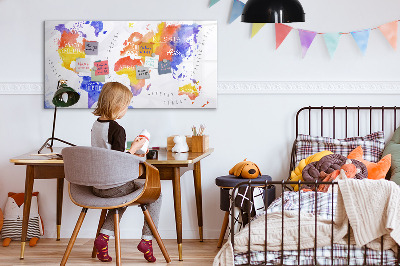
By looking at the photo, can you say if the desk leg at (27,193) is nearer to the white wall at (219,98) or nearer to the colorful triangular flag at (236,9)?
the white wall at (219,98)

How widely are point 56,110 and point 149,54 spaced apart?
0.77m

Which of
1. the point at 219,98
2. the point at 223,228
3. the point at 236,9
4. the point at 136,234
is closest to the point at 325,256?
the point at 223,228

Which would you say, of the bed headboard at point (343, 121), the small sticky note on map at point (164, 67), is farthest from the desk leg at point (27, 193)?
the bed headboard at point (343, 121)

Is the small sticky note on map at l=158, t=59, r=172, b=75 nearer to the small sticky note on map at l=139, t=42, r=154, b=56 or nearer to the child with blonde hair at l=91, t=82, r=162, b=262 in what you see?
the small sticky note on map at l=139, t=42, r=154, b=56

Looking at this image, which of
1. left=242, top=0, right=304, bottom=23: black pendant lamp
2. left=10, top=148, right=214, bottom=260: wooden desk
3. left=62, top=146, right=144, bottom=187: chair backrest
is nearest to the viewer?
left=242, top=0, right=304, bottom=23: black pendant lamp

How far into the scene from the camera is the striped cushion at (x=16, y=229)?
4.31 meters

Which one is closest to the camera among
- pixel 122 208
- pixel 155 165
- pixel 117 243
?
pixel 117 243

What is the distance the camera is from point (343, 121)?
4.41 meters

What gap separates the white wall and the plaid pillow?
0.63ft

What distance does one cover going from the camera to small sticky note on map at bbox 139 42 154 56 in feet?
14.5

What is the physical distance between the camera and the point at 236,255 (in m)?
3.07

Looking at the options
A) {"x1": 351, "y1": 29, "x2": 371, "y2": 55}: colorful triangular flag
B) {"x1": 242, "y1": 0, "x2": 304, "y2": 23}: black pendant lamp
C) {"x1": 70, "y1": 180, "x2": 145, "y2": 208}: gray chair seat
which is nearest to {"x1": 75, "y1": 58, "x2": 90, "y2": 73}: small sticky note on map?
{"x1": 70, "y1": 180, "x2": 145, "y2": 208}: gray chair seat

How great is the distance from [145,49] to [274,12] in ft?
4.93

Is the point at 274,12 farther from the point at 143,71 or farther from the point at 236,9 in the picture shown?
the point at 143,71
